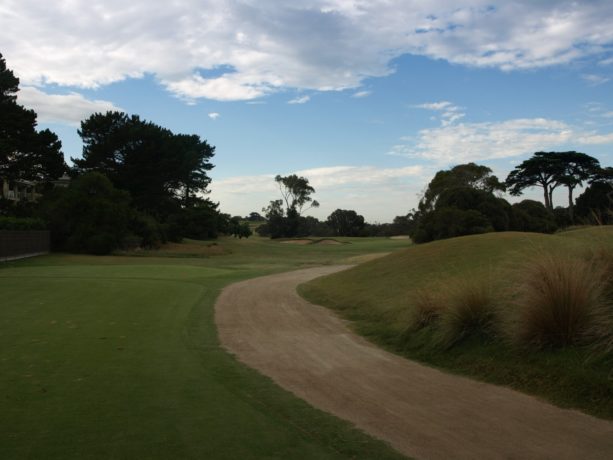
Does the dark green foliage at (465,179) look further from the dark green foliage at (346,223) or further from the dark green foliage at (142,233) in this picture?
the dark green foliage at (346,223)

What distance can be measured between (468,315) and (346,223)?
10954 cm

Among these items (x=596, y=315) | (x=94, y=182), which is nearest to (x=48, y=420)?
(x=596, y=315)

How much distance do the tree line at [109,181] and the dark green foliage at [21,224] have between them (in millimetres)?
3370

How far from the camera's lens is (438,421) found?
6.42 metres

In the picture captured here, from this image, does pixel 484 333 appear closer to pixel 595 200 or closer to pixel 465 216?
pixel 595 200

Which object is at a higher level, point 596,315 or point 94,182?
point 94,182

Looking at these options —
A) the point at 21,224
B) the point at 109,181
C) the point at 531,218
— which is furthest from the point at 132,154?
the point at 531,218

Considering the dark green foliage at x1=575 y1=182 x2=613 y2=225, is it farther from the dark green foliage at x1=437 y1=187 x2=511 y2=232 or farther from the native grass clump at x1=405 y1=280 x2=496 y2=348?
the dark green foliage at x1=437 y1=187 x2=511 y2=232

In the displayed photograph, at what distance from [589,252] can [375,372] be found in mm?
4422

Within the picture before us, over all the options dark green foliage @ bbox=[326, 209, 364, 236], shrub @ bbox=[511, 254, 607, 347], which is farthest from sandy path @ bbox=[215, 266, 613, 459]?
dark green foliage @ bbox=[326, 209, 364, 236]

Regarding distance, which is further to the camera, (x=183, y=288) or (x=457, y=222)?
(x=457, y=222)

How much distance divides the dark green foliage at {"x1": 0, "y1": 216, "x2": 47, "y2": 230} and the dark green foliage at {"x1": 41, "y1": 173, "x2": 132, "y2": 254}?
2.15 metres

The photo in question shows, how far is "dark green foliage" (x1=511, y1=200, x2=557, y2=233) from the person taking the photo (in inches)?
1781

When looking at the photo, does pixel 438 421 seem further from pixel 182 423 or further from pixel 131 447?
pixel 131 447
